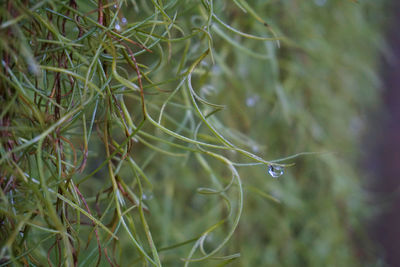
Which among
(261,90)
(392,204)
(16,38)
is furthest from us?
(392,204)

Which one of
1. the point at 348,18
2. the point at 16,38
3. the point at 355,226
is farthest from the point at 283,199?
the point at 16,38

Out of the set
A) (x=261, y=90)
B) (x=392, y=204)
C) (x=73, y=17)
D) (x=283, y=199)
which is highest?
(x=73, y=17)

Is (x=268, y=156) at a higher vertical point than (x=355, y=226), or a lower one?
higher

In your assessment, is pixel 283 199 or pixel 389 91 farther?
pixel 389 91

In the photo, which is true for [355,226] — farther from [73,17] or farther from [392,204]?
[73,17]

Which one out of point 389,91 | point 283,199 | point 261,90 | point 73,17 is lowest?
point 389,91

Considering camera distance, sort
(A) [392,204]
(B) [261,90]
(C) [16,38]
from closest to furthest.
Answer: (C) [16,38]
(B) [261,90]
(A) [392,204]

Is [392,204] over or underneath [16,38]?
underneath

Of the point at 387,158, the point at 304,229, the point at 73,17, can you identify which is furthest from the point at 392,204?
the point at 73,17

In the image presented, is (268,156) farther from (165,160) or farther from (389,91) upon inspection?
(389,91)
